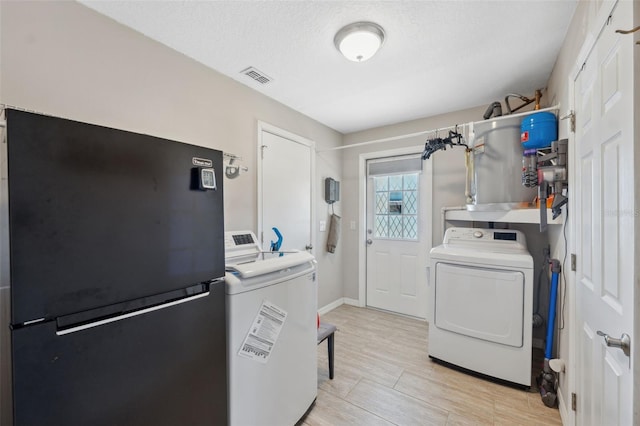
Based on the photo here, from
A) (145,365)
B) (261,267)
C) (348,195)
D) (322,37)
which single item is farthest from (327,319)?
(322,37)

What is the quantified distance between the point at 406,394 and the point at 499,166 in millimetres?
1976

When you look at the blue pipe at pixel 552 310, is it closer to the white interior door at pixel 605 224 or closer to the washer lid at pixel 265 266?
the white interior door at pixel 605 224

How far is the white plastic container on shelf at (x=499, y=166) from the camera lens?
2154 millimetres

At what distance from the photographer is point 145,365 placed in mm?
1008

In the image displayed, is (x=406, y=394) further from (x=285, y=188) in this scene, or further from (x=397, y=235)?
(x=285, y=188)

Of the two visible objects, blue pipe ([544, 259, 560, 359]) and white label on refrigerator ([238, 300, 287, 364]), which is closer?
white label on refrigerator ([238, 300, 287, 364])

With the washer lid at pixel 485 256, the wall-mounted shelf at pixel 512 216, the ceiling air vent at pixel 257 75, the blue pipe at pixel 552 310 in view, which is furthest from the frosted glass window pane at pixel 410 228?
the ceiling air vent at pixel 257 75

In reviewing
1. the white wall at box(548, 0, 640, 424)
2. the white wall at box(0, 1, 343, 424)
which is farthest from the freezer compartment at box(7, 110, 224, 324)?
the white wall at box(548, 0, 640, 424)

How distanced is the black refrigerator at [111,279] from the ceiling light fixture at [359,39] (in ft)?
3.94

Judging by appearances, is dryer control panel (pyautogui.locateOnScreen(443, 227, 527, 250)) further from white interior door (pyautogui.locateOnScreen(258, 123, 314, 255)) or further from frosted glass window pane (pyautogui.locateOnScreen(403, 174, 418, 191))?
white interior door (pyautogui.locateOnScreen(258, 123, 314, 255))

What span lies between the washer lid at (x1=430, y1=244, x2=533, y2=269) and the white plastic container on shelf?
370mm

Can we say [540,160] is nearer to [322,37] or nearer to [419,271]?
[322,37]

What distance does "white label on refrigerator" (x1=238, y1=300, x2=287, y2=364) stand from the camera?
1.36m

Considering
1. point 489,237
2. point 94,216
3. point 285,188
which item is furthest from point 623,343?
point 285,188
